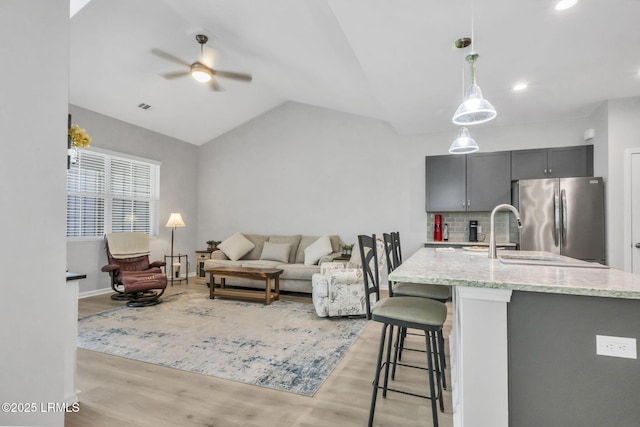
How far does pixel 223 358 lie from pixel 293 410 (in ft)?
3.43

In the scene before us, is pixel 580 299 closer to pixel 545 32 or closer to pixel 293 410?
pixel 293 410

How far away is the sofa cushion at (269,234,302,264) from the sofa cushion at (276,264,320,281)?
25.1 inches

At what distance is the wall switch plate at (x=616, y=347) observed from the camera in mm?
1319

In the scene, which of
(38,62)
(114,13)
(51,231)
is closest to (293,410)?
(51,231)

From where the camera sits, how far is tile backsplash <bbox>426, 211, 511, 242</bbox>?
5.19 m

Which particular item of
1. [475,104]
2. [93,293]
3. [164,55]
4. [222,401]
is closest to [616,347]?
[475,104]

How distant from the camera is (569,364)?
1.39 m

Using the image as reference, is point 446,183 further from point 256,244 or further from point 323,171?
point 256,244

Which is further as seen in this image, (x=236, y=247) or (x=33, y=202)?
(x=236, y=247)

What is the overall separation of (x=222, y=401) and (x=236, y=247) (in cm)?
421

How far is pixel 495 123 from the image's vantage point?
16.4 feet

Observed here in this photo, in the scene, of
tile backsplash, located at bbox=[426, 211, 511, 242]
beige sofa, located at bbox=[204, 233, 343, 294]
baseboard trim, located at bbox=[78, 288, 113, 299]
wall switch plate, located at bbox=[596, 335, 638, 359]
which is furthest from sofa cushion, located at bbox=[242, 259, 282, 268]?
wall switch plate, located at bbox=[596, 335, 638, 359]

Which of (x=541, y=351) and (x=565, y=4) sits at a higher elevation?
(x=565, y=4)

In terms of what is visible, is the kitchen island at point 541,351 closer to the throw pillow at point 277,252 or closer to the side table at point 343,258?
the side table at point 343,258
